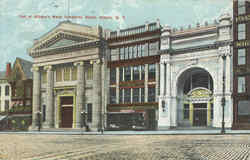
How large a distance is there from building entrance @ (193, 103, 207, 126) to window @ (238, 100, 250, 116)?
203 inches

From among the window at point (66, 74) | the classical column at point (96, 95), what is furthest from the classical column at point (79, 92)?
the window at point (66, 74)

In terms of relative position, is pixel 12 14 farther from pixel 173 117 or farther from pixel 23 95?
pixel 23 95

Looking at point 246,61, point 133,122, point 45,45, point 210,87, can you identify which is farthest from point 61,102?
point 246,61

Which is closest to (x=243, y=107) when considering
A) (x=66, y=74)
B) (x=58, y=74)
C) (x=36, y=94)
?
(x=66, y=74)

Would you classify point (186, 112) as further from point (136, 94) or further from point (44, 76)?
point (44, 76)

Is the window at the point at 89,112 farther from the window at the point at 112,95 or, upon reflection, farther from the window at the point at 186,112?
the window at the point at 186,112

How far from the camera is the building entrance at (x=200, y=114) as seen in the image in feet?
139

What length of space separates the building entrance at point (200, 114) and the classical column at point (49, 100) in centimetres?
2534

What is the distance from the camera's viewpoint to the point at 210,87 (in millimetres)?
42781

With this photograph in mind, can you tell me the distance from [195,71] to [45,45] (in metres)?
28.0

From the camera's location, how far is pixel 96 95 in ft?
163

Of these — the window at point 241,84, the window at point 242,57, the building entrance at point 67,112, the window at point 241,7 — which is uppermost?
the window at point 241,7

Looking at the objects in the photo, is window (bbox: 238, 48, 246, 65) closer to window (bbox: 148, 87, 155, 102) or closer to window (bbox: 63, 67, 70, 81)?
window (bbox: 148, 87, 155, 102)

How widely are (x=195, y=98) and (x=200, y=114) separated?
233 centimetres
